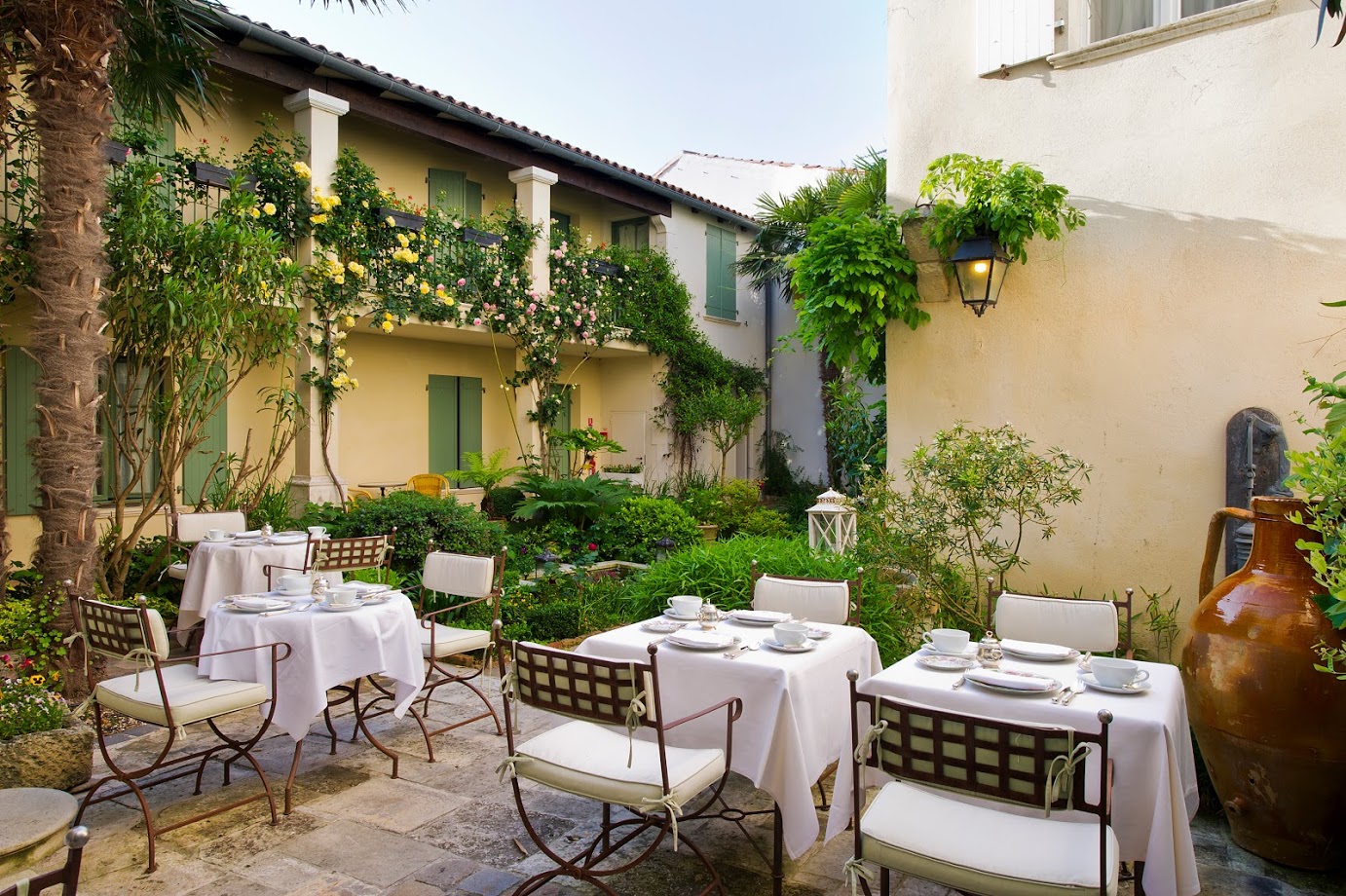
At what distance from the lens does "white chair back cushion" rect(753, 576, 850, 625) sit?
15.3ft

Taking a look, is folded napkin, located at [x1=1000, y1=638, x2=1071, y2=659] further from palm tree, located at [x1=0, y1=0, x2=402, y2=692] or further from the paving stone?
palm tree, located at [x1=0, y1=0, x2=402, y2=692]

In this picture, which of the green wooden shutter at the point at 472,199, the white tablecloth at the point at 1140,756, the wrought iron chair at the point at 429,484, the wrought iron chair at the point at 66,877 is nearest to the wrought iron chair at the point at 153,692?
the wrought iron chair at the point at 66,877

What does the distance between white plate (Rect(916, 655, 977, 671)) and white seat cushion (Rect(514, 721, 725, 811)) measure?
3.04 feet

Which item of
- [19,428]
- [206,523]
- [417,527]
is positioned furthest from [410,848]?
[19,428]

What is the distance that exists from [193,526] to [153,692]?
12.9 ft

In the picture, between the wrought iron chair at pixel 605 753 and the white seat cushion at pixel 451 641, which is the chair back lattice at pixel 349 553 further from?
the wrought iron chair at pixel 605 753

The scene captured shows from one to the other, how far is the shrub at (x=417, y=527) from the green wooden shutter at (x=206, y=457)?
2027 mm

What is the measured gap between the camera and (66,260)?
537 centimetres

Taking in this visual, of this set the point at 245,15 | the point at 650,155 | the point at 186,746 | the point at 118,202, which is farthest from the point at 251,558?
the point at 650,155

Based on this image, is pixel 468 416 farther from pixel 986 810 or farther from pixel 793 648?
pixel 986 810

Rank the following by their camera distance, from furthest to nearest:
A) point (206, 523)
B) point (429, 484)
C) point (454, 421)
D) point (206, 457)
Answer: point (454, 421) → point (429, 484) → point (206, 457) → point (206, 523)

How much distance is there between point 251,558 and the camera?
665cm

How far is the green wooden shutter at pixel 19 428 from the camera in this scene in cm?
812

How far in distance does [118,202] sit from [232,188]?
3.98 ft
